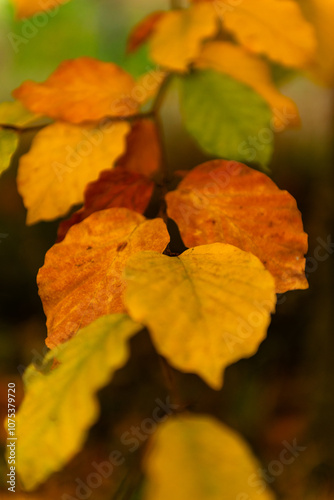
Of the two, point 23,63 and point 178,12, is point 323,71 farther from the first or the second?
point 23,63

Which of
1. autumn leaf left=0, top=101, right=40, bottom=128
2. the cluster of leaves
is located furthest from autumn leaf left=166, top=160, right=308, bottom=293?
autumn leaf left=0, top=101, right=40, bottom=128

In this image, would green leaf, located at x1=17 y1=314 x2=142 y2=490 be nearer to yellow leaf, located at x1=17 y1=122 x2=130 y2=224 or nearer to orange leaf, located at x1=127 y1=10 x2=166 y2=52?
yellow leaf, located at x1=17 y1=122 x2=130 y2=224

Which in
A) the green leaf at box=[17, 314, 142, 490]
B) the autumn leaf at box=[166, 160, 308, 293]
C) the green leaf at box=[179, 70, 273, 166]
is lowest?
the green leaf at box=[17, 314, 142, 490]

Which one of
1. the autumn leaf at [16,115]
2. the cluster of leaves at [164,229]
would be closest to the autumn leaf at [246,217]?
the cluster of leaves at [164,229]

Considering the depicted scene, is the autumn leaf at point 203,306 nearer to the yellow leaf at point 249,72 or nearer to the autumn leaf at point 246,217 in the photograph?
the autumn leaf at point 246,217

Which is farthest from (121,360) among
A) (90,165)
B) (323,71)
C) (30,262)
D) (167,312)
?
(30,262)

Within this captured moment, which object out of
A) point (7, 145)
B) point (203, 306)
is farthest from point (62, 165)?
point (203, 306)

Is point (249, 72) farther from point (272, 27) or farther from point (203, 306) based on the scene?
point (203, 306)
